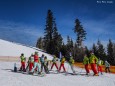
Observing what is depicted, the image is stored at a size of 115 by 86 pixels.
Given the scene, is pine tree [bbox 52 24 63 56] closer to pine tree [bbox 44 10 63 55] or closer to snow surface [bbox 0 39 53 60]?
pine tree [bbox 44 10 63 55]

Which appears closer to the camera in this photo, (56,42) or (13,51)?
(13,51)

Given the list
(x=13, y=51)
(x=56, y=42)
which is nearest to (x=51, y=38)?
(x=56, y=42)

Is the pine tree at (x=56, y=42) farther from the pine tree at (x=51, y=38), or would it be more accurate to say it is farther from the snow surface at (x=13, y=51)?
the snow surface at (x=13, y=51)

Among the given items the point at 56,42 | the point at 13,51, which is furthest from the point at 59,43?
the point at 13,51

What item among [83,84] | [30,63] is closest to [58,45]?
[30,63]

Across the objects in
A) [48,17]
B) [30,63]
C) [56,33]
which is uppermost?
[48,17]

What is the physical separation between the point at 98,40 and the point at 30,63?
8501 centimetres

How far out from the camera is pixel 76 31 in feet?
236

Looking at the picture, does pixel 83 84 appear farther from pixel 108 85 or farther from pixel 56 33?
pixel 56 33

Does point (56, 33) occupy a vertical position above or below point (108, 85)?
above

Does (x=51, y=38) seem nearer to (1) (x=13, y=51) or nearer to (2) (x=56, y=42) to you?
(2) (x=56, y=42)

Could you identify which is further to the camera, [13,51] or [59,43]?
[59,43]

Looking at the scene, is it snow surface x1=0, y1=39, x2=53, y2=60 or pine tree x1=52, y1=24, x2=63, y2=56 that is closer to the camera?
Result: snow surface x1=0, y1=39, x2=53, y2=60

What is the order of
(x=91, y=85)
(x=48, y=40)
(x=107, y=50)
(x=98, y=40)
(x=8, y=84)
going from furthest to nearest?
(x=98, y=40)
(x=107, y=50)
(x=48, y=40)
(x=91, y=85)
(x=8, y=84)
